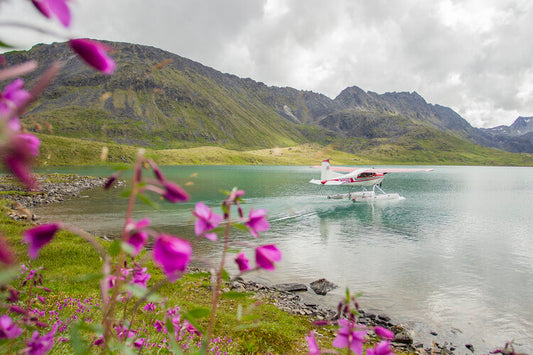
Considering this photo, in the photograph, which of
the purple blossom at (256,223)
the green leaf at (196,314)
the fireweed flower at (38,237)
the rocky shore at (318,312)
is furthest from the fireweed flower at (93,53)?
the rocky shore at (318,312)

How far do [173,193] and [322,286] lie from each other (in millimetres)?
17018

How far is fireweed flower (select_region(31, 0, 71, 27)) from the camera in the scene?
975 mm

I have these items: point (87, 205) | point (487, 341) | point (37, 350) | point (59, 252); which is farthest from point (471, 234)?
point (87, 205)

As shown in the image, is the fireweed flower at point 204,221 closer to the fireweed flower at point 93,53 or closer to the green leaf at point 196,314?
the green leaf at point 196,314

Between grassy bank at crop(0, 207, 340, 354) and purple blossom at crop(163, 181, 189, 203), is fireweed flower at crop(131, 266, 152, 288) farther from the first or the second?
grassy bank at crop(0, 207, 340, 354)

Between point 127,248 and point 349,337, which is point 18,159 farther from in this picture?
point 349,337

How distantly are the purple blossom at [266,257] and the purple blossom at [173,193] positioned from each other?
20.8 inches

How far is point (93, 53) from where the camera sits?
1.06 metres

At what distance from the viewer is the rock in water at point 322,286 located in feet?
53.9

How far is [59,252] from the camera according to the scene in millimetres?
14883

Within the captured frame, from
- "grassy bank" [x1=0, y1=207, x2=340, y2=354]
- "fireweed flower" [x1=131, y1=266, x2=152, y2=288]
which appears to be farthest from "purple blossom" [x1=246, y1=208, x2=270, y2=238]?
"grassy bank" [x1=0, y1=207, x2=340, y2=354]

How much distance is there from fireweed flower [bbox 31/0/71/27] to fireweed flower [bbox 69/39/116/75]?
80 millimetres

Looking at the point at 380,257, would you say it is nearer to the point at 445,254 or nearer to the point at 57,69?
the point at 445,254

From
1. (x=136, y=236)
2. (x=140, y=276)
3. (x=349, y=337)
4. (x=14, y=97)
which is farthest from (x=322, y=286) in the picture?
(x=14, y=97)
